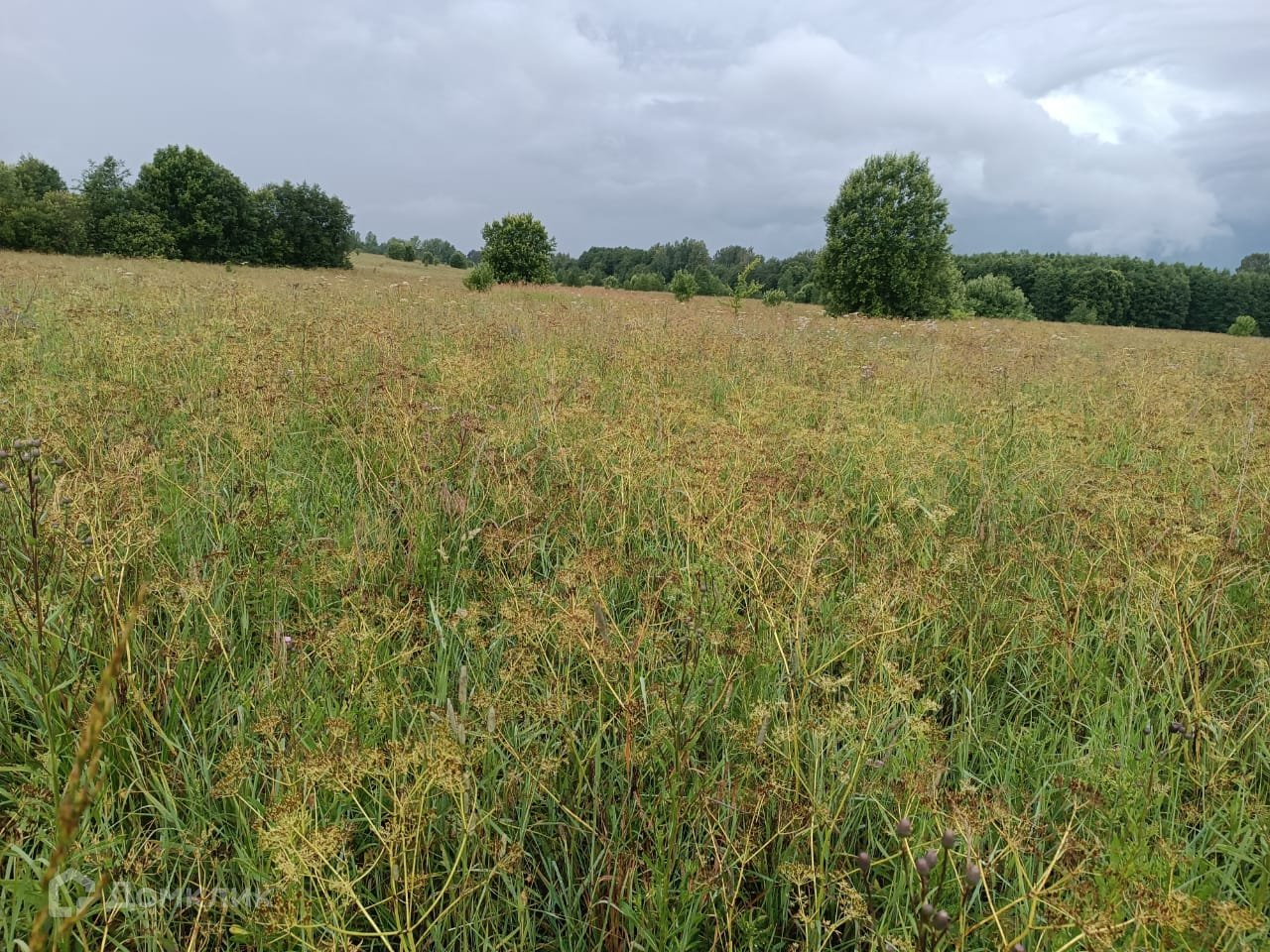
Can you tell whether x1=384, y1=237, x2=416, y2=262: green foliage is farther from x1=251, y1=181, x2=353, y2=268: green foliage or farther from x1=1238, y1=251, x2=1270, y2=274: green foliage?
x1=1238, y1=251, x2=1270, y2=274: green foliage

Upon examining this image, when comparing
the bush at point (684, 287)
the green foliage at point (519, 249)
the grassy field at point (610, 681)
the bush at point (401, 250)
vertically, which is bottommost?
Answer: the grassy field at point (610, 681)

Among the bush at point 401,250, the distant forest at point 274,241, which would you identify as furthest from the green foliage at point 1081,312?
the bush at point 401,250

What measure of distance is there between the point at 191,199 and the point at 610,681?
2274 inches

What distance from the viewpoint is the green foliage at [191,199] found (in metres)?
45.8

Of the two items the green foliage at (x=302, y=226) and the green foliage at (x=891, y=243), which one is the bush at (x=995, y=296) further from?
the green foliage at (x=302, y=226)

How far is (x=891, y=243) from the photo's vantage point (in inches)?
1128

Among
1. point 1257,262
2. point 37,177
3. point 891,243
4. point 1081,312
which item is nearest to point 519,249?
point 891,243

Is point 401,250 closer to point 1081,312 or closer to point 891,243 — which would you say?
point 891,243

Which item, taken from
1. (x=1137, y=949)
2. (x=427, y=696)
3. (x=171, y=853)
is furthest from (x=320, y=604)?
(x=1137, y=949)

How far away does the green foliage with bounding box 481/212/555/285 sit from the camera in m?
38.0

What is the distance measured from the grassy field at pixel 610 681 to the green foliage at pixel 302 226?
182 feet

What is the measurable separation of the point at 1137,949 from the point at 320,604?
228 cm

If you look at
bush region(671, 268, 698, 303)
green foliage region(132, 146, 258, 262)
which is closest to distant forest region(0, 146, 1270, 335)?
green foliage region(132, 146, 258, 262)

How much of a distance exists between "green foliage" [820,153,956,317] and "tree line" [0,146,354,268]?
126 feet
